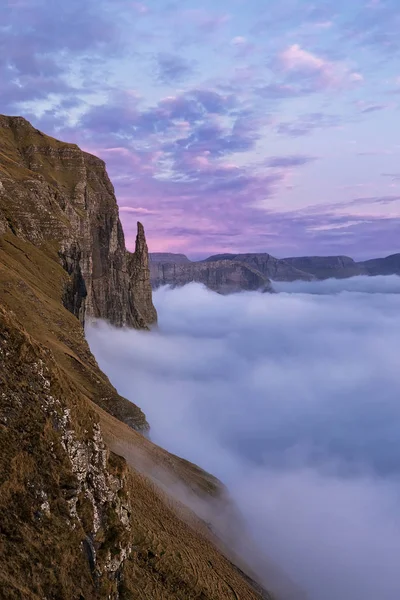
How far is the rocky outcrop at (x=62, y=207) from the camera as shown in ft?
300

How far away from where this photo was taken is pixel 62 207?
446ft

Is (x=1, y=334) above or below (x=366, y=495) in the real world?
above

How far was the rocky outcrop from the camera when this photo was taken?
9144cm

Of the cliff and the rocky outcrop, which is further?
the rocky outcrop

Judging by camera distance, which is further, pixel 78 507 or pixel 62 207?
pixel 62 207

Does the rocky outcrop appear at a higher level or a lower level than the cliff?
higher

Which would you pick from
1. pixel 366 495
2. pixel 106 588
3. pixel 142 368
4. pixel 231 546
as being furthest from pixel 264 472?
pixel 106 588

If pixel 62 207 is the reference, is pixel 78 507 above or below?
below

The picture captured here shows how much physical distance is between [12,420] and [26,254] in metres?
71.3

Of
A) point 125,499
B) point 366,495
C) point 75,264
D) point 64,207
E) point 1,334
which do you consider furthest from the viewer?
point 366,495

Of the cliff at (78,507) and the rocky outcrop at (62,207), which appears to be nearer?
Answer: the cliff at (78,507)

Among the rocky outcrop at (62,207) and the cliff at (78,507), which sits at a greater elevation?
the rocky outcrop at (62,207)

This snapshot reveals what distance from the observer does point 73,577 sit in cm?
1627

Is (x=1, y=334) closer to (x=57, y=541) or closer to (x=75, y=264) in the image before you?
(x=57, y=541)
